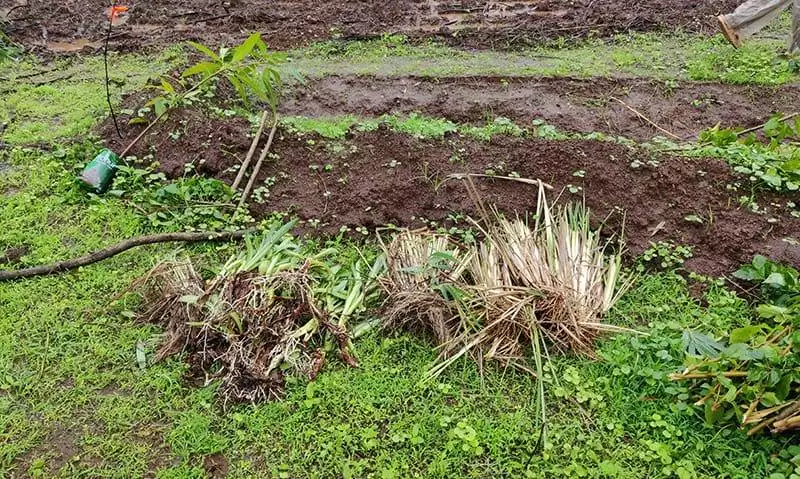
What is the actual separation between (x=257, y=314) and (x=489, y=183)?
1.68 m

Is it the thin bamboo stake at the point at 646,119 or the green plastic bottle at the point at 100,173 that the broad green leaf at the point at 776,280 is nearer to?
the thin bamboo stake at the point at 646,119

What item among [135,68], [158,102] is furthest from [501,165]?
[135,68]

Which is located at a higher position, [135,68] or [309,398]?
[135,68]

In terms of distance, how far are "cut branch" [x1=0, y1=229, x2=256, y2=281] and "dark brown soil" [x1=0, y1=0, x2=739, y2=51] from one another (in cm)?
326

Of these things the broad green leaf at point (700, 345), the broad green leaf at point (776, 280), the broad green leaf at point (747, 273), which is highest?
the broad green leaf at point (776, 280)

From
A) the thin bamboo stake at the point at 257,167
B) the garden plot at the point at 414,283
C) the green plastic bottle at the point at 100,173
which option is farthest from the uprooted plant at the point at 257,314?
the green plastic bottle at the point at 100,173

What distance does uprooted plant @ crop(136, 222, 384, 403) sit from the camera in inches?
105

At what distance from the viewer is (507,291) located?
2.77 metres

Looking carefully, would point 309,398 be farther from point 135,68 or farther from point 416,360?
point 135,68

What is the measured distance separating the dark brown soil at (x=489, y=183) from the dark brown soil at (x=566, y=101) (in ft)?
2.09

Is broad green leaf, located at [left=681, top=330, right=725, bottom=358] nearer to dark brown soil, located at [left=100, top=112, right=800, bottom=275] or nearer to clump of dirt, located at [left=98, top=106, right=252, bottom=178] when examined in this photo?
dark brown soil, located at [left=100, top=112, right=800, bottom=275]

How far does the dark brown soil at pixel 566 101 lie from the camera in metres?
4.54

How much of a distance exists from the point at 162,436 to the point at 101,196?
78.5 inches

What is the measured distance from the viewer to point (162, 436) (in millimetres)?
2490
